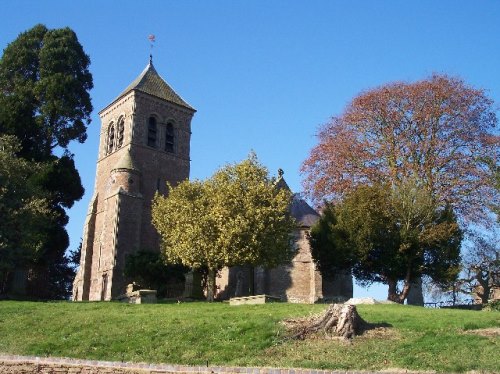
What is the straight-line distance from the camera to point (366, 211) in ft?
112

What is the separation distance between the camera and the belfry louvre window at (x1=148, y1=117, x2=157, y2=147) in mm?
50625

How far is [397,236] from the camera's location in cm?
3438

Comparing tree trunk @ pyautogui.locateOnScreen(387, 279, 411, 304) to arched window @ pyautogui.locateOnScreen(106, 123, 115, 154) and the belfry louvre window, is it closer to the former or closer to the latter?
the belfry louvre window

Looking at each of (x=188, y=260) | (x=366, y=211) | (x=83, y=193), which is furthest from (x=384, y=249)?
(x=83, y=193)

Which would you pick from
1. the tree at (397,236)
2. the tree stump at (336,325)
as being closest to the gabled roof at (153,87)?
the tree at (397,236)

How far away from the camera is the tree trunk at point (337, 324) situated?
17984 mm

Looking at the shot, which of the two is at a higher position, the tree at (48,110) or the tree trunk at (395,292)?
the tree at (48,110)

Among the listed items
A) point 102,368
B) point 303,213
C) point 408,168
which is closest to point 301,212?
point 303,213

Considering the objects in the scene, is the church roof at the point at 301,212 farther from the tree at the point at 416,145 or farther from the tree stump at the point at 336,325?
the tree stump at the point at 336,325

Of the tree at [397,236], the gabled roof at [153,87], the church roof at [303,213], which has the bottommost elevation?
the tree at [397,236]

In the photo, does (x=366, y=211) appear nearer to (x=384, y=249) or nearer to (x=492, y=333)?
(x=384, y=249)

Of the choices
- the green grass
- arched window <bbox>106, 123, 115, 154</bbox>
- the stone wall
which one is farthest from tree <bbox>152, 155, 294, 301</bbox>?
arched window <bbox>106, 123, 115, 154</bbox>

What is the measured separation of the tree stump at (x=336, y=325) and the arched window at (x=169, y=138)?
34.5 metres

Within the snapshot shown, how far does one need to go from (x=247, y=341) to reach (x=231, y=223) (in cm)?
1527
